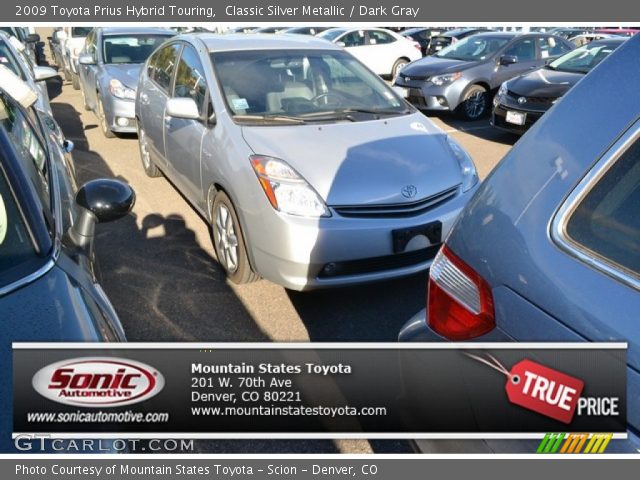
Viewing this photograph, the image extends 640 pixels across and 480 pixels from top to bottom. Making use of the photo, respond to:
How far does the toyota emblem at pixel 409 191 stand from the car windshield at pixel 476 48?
7.45 m

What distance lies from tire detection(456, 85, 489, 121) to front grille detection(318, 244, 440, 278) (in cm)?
676

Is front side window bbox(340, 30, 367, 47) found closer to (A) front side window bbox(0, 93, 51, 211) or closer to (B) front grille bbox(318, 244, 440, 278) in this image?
(B) front grille bbox(318, 244, 440, 278)

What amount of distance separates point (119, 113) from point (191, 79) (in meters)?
3.27

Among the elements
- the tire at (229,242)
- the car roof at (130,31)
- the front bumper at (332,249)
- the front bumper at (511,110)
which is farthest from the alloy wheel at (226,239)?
the car roof at (130,31)

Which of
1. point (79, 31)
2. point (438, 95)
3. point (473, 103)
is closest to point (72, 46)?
point (79, 31)

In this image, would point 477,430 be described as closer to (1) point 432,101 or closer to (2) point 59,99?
(1) point 432,101

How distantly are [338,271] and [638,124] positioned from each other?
209cm

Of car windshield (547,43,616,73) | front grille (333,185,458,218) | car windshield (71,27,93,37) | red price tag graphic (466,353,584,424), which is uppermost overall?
red price tag graphic (466,353,584,424)

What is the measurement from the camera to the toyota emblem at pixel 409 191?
3.35 metres

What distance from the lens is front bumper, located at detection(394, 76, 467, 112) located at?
30.9ft

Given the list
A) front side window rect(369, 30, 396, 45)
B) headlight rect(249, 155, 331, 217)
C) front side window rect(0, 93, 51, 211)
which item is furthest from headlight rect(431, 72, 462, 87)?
front side window rect(0, 93, 51, 211)

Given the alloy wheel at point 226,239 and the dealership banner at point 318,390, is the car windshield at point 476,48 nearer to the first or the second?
the alloy wheel at point 226,239

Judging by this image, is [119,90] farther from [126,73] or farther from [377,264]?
[377,264]

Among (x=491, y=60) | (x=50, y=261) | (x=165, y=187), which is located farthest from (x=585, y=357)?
(x=491, y=60)
